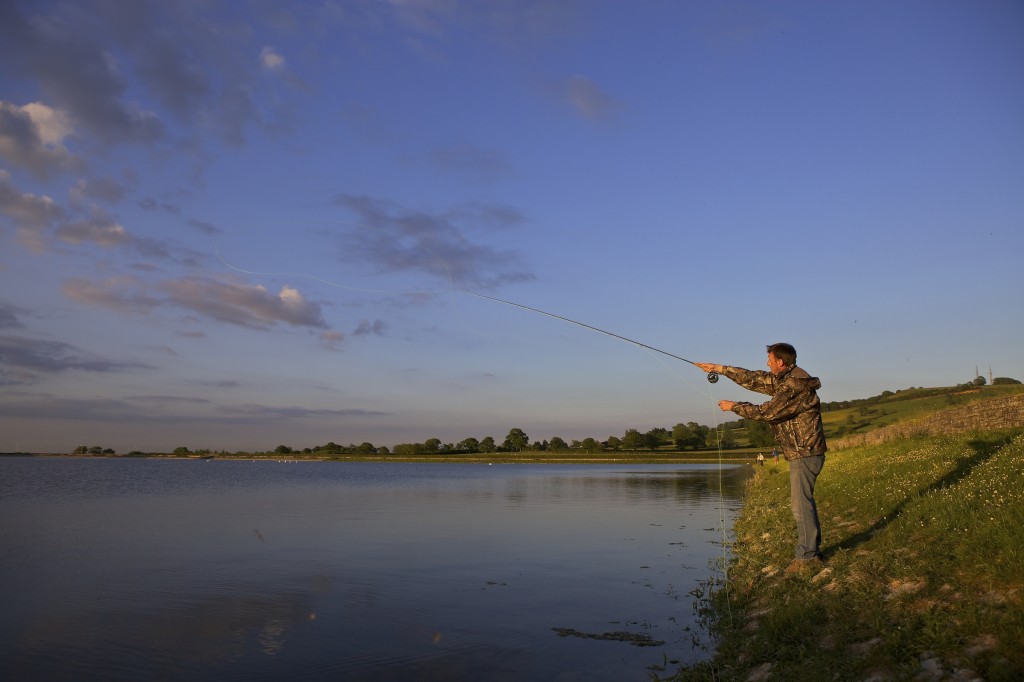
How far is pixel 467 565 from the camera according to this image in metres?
16.1

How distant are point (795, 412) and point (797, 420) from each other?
0.49ft

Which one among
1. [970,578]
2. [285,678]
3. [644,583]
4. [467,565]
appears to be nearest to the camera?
[970,578]

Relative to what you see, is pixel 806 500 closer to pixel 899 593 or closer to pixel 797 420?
pixel 797 420

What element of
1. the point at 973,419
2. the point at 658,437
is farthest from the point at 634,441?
the point at 973,419

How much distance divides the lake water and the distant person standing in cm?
223

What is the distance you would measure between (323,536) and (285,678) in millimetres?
13174

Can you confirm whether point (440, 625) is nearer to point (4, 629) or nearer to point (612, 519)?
point (4, 629)

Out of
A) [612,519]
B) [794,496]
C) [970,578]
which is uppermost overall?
[794,496]

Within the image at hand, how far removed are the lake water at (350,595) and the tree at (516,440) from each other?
538 ft

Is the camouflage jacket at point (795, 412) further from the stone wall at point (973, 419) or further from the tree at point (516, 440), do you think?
the tree at point (516, 440)

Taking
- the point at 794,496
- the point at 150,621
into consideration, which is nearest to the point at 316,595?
the point at 150,621

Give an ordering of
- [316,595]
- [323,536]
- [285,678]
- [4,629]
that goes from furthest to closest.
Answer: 1. [323,536]
2. [316,595]
3. [4,629]
4. [285,678]

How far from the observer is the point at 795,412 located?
9.65 meters

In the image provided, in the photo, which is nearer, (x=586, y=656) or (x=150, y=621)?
(x=586, y=656)
